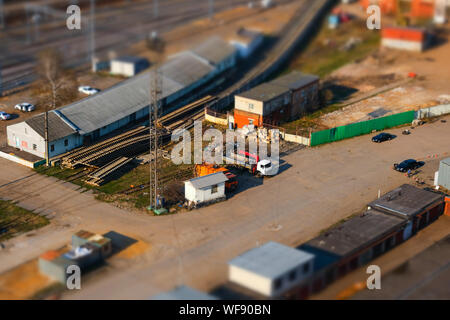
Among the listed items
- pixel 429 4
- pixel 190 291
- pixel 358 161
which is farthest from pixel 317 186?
pixel 429 4

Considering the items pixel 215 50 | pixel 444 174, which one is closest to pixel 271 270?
pixel 444 174

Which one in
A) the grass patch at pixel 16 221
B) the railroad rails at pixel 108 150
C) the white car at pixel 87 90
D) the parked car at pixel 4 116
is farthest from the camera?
the white car at pixel 87 90

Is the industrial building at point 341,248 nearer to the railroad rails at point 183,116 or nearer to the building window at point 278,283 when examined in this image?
the building window at point 278,283

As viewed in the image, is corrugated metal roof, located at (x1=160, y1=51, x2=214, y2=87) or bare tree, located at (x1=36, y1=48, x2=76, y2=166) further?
corrugated metal roof, located at (x1=160, y1=51, x2=214, y2=87)

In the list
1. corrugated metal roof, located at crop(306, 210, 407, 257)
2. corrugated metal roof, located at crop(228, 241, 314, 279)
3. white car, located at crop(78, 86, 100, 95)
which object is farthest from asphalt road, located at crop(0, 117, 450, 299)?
white car, located at crop(78, 86, 100, 95)

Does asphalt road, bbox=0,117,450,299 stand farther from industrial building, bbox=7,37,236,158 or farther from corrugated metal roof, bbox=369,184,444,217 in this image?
industrial building, bbox=7,37,236,158

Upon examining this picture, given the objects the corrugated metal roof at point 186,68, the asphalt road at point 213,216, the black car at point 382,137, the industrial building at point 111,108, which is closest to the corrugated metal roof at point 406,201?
the asphalt road at point 213,216
